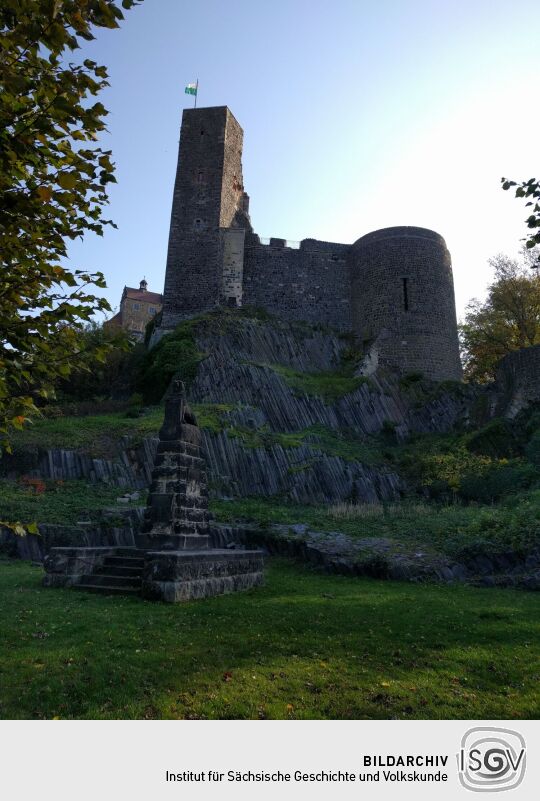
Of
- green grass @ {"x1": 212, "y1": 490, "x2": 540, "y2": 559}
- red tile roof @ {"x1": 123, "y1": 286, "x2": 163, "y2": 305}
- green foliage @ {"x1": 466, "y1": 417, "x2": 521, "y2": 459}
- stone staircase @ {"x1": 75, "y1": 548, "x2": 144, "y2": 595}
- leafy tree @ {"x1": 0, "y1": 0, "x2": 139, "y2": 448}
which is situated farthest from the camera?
red tile roof @ {"x1": 123, "y1": 286, "x2": 163, "y2": 305}

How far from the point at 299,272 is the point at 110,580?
102 feet

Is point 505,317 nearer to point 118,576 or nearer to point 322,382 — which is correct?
point 322,382

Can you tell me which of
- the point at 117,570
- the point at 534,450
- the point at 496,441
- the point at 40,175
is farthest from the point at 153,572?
the point at 496,441

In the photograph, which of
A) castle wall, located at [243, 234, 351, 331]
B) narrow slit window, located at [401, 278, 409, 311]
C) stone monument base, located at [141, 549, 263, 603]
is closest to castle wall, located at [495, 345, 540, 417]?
narrow slit window, located at [401, 278, 409, 311]

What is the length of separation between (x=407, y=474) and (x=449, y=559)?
11.2 meters

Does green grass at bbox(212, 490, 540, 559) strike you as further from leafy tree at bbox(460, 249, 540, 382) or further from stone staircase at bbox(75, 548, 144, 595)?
leafy tree at bbox(460, 249, 540, 382)

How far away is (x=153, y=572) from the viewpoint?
9.53 m

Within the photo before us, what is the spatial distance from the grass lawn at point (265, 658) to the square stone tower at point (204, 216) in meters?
27.7

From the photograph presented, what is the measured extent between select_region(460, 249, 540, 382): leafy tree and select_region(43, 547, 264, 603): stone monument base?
32088 mm

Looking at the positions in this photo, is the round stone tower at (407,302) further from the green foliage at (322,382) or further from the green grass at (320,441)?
the green grass at (320,441)

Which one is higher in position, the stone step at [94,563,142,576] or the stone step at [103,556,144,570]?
the stone step at [103,556,144,570]

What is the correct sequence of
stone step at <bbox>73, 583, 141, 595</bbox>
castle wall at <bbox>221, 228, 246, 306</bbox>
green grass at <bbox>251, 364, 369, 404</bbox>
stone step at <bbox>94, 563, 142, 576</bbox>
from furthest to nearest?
castle wall at <bbox>221, 228, 246, 306</bbox> → green grass at <bbox>251, 364, 369, 404</bbox> → stone step at <bbox>94, 563, 142, 576</bbox> → stone step at <bbox>73, 583, 141, 595</bbox>

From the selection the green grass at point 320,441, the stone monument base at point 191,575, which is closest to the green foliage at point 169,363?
the green grass at point 320,441

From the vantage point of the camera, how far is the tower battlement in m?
35.7
